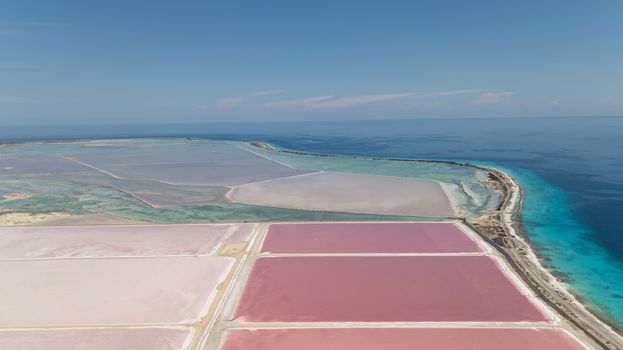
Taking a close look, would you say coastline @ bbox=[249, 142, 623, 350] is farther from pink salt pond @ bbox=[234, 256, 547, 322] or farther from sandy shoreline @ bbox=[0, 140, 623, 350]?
pink salt pond @ bbox=[234, 256, 547, 322]

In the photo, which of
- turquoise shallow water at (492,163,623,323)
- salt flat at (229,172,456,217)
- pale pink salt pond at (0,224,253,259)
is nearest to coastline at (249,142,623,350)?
turquoise shallow water at (492,163,623,323)

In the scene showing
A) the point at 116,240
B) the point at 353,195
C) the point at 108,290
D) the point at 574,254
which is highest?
the point at 353,195

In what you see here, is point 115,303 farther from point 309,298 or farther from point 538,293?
point 538,293

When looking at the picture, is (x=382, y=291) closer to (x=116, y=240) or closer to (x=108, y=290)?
(x=108, y=290)

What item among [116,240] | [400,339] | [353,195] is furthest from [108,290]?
[353,195]

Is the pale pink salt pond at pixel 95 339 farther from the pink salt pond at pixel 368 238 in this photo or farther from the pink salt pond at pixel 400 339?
the pink salt pond at pixel 368 238
